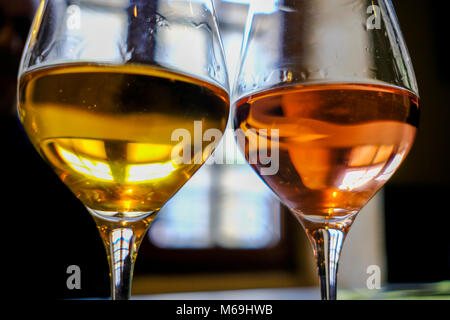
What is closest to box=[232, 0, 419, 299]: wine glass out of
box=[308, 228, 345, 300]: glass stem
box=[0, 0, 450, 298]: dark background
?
box=[308, 228, 345, 300]: glass stem

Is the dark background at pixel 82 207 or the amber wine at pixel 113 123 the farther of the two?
the dark background at pixel 82 207

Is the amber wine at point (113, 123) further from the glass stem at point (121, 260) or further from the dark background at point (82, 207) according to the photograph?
the dark background at point (82, 207)

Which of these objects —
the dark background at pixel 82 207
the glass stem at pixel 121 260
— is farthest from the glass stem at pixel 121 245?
the dark background at pixel 82 207

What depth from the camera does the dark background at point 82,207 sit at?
1.17 m

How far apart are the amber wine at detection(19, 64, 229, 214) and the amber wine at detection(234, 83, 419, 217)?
45mm

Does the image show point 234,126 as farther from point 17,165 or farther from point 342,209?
point 17,165

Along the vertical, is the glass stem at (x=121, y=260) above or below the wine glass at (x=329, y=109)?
below

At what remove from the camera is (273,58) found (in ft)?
0.85

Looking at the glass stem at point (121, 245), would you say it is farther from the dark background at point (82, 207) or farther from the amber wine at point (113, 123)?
the dark background at point (82, 207)

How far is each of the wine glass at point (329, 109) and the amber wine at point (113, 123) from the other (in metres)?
0.04
